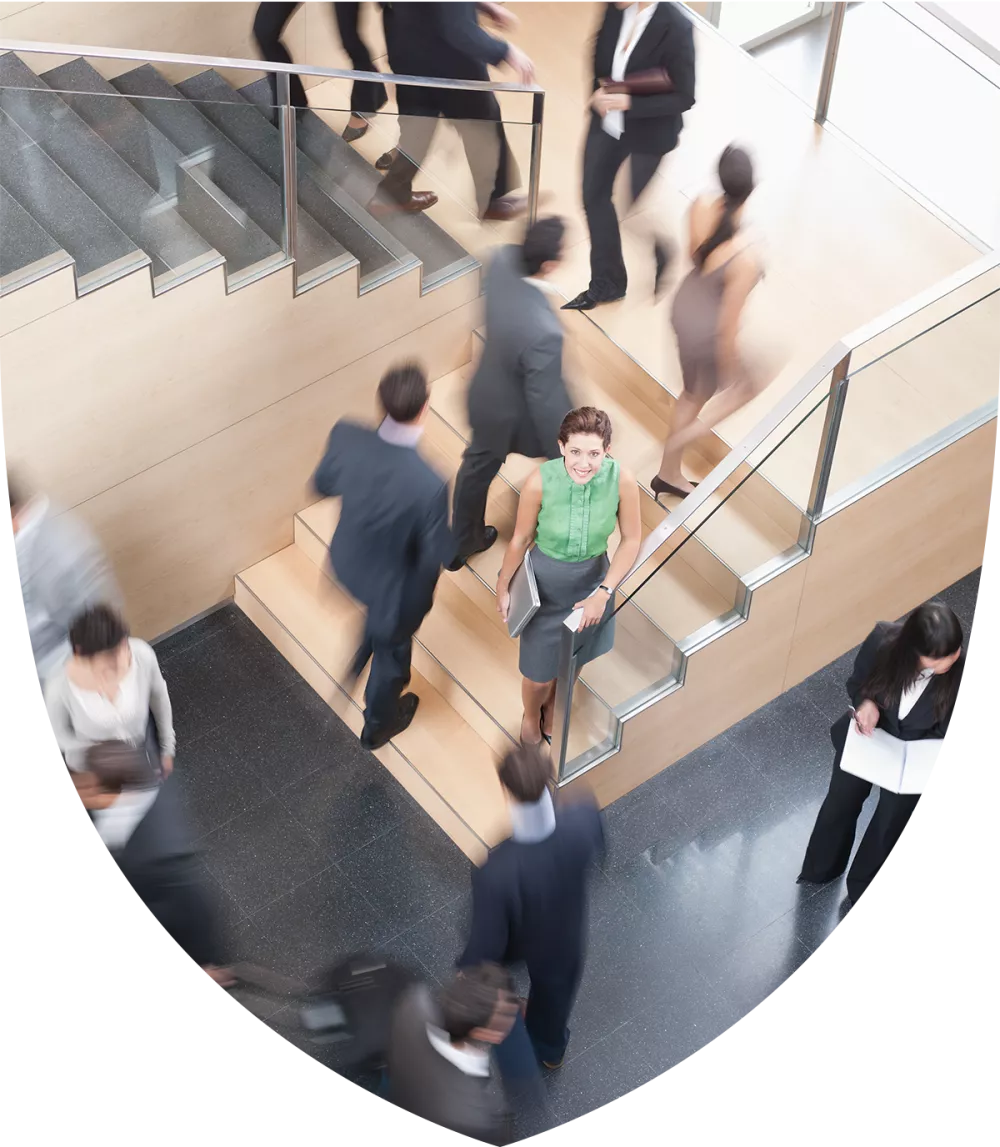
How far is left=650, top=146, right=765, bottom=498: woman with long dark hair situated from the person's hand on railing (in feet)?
3.07

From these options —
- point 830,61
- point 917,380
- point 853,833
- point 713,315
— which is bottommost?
point 853,833

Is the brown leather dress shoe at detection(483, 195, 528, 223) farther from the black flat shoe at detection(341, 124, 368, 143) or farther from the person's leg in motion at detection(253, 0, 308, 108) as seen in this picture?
the person's leg in motion at detection(253, 0, 308, 108)

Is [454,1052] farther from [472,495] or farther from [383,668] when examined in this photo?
[472,495]

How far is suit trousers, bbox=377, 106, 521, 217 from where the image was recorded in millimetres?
6555

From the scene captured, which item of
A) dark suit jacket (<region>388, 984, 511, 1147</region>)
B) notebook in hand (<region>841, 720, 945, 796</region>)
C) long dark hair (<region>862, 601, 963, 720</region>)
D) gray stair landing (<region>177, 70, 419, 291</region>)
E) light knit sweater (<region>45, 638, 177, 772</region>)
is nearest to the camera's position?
dark suit jacket (<region>388, 984, 511, 1147</region>)

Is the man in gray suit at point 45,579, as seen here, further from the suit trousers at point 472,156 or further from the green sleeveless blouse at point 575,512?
the suit trousers at point 472,156

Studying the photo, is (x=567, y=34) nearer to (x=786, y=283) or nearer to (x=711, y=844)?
(x=786, y=283)

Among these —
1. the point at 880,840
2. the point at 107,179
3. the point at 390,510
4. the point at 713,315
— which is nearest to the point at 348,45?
the point at 107,179

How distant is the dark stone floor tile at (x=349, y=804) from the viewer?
6562mm

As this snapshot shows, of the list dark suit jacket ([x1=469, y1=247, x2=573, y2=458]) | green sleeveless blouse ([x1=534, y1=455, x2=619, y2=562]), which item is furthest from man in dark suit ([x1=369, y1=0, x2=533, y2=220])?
green sleeveless blouse ([x1=534, y1=455, x2=619, y2=562])

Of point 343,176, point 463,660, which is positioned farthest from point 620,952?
point 343,176

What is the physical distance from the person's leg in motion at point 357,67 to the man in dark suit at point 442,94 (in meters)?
0.09

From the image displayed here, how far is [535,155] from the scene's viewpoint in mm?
6820

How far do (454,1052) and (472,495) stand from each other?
2.31 m
